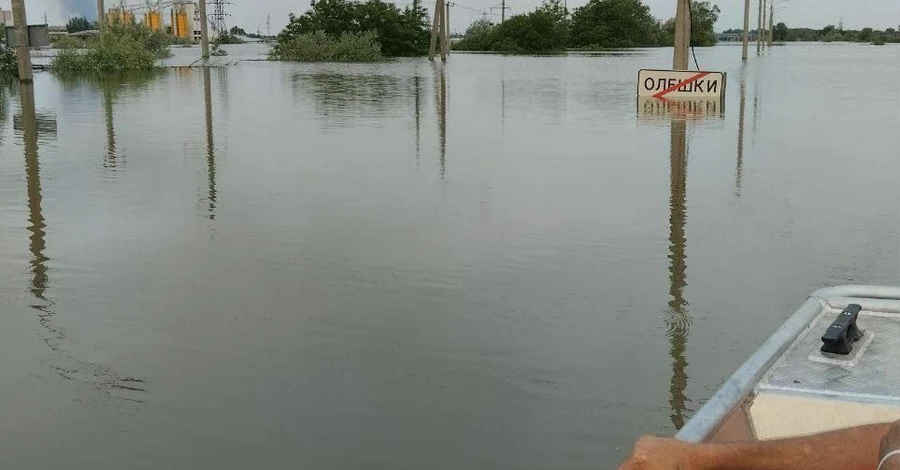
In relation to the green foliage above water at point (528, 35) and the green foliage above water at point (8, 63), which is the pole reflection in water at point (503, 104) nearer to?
the green foliage above water at point (8, 63)

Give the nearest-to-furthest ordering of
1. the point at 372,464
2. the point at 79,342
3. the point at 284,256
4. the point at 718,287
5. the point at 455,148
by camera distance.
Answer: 1. the point at 372,464
2. the point at 79,342
3. the point at 718,287
4. the point at 284,256
5. the point at 455,148

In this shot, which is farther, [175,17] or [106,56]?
[175,17]

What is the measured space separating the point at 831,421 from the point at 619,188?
823 centimetres

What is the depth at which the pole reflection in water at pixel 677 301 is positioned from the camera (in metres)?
5.26

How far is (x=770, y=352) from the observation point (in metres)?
3.41

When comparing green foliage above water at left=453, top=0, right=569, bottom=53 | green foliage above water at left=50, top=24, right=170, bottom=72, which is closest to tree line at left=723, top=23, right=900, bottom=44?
green foliage above water at left=453, top=0, right=569, bottom=53

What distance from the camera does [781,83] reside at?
3241 centimetres

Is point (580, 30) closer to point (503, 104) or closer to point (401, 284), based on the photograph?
point (503, 104)

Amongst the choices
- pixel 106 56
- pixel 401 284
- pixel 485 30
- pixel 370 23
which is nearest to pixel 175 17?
pixel 485 30

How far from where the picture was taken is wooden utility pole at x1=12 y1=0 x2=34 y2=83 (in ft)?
95.9

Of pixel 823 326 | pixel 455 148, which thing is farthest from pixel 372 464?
pixel 455 148

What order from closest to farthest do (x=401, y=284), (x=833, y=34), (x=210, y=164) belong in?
(x=401, y=284) → (x=210, y=164) → (x=833, y=34)

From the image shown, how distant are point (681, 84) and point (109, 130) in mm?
10983

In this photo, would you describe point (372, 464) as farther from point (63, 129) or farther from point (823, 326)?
point (63, 129)
